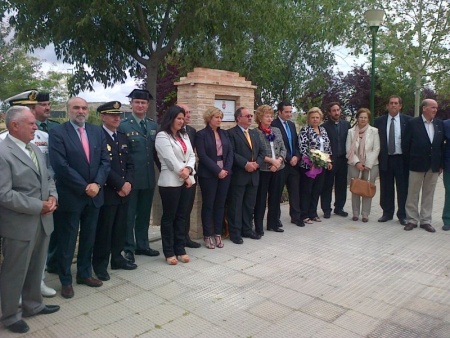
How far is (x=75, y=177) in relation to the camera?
4129 millimetres

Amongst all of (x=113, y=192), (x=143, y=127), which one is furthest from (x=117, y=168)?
(x=143, y=127)

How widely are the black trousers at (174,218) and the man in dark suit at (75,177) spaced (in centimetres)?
87

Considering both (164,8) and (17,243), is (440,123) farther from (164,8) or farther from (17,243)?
(17,243)

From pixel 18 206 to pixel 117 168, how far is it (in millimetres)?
1398

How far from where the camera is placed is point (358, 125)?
24.6 ft

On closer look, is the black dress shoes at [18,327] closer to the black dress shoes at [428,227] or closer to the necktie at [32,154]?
the necktie at [32,154]

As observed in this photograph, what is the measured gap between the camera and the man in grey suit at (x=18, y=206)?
343 centimetres

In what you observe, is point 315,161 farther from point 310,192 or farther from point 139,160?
point 139,160

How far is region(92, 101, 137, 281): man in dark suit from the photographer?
15.2ft

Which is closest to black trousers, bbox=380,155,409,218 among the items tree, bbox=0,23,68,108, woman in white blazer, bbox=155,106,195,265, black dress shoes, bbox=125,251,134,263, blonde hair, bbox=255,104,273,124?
blonde hair, bbox=255,104,273,124

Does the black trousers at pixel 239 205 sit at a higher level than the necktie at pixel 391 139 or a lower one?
lower

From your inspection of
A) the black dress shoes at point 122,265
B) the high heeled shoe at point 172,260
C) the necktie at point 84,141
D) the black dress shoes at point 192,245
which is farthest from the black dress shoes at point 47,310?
the black dress shoes at point 192,245

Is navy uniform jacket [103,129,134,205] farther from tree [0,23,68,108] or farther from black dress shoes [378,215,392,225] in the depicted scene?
tree [0,23,68,108]

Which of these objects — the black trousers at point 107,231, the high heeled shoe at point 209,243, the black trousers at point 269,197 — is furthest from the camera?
the black trousers at point 269,197
